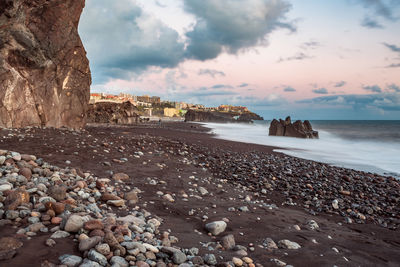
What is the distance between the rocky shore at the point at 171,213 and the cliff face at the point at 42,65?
11.6 ft

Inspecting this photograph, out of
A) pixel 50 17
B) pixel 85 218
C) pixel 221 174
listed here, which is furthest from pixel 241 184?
pixel 50 17

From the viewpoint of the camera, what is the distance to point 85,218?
3002 millimetres

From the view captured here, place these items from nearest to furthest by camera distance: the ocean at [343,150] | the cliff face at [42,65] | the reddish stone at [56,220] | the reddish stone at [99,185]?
the reddish stone at [56,220], the reddish stone at [99,185], the cliff face at [42,65], the ocean at [343,150]

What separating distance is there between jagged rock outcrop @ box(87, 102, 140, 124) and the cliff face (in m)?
22.2

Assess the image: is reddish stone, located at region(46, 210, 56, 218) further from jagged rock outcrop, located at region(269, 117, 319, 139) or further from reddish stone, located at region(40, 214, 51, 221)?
jagged rock outcrop, located at region(269, 117, 319, 139)

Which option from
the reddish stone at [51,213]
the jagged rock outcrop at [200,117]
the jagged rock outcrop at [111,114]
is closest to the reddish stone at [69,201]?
the reddish stone at [51,213]

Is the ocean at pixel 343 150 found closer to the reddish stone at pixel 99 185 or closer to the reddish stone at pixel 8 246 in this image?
the reddish stone at pixel 99 185

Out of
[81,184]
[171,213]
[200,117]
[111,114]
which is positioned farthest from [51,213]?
[200,117]

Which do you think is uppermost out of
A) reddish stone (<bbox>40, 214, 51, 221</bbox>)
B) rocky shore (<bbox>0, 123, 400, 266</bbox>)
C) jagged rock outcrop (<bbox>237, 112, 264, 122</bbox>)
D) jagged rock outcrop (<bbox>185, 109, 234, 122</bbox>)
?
jagged rock outcrop (<bbox>237, 112, 264, 122</bbox>)

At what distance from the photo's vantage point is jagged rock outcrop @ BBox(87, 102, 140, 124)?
3488 cm

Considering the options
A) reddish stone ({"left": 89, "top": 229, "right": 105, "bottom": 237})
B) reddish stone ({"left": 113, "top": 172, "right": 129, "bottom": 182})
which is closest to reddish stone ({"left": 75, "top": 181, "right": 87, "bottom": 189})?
reddish stone ({"left": 113, "top": 172, "right": 129, "bottom": 182})

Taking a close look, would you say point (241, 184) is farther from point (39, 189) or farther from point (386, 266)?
point (39, 189)

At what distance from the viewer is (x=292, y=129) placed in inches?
1166

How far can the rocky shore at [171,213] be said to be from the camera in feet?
8.52
